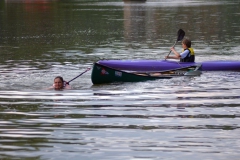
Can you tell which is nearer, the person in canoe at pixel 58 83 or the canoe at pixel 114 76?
the person in canoe at pixel 58 83

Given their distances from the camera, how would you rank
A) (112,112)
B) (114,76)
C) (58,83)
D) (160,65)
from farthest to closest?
(160,65), (114,76), (58,83), (112,112)

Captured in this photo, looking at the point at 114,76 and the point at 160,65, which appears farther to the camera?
the point at 160,65

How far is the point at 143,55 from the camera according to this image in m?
26.0

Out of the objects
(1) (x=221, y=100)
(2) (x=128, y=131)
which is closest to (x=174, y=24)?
(1) (x=221, y=100)

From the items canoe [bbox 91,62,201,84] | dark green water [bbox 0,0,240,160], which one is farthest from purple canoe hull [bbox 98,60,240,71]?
canoe [bbox 91,62,201,84]

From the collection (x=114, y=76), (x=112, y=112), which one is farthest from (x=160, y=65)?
(x=112, y=112)

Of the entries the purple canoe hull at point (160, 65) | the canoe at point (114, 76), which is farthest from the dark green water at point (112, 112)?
the purple canoe hull at point (160, 65)

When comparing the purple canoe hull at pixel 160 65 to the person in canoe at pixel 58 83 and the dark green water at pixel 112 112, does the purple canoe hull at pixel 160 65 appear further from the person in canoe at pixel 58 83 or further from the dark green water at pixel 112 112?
the person in canoe at pixel 58 83

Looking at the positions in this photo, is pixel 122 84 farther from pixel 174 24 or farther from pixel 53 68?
pixel 174 24

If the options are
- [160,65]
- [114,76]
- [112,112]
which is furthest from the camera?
[160,65]

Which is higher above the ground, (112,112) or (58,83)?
(58,83)

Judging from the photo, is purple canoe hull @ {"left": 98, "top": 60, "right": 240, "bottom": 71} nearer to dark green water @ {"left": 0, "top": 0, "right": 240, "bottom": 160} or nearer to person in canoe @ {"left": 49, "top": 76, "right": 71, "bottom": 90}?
dark green water @ {"left": 0, "top": 0, "right": 240, "bottom": 160}

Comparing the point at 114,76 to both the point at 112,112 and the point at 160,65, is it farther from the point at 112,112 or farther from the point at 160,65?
the point at 112,112

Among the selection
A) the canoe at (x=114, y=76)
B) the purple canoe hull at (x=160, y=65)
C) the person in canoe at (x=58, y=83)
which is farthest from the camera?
the purple canoe hull at (x=160, y=65)
